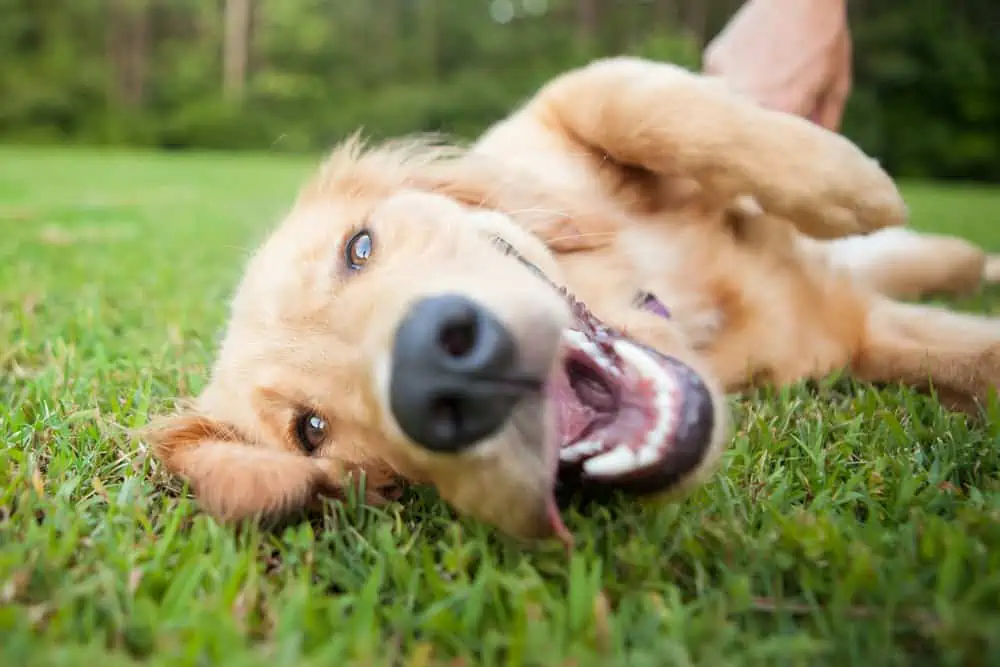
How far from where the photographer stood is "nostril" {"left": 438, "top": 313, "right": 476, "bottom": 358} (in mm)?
1281

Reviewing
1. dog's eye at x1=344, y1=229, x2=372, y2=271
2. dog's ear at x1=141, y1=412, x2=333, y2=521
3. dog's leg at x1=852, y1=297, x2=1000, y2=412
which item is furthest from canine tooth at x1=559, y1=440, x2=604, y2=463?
dog's leg at x1=852, y1=297, x2=1000, y2=412

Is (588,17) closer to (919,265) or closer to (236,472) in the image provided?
(919,265)

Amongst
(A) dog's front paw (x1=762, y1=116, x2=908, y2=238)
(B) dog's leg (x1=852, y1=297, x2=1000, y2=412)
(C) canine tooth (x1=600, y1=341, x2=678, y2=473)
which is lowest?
(B) dog's leg (x1=852, y1=297, x2=1000, y2=412)

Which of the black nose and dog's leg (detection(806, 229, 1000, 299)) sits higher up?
the black nose

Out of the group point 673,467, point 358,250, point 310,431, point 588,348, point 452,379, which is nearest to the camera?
point 452,379

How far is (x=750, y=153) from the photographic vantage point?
2244mm

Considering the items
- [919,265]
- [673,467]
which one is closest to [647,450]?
[673,467]

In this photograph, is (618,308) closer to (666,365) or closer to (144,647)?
(666,365)

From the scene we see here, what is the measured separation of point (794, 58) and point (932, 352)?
1619mm

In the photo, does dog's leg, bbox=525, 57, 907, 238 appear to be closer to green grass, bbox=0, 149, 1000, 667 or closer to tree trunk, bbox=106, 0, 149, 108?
green grass, bbox=0, 149, 1000, 667

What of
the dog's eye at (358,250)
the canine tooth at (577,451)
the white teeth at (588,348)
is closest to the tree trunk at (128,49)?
the dog's eye at (358,250)

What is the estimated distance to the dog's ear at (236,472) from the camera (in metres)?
1.52

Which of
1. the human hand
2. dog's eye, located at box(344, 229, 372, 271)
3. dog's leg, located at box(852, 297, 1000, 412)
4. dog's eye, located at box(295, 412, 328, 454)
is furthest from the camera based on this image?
the human hand

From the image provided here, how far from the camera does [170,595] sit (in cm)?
126
